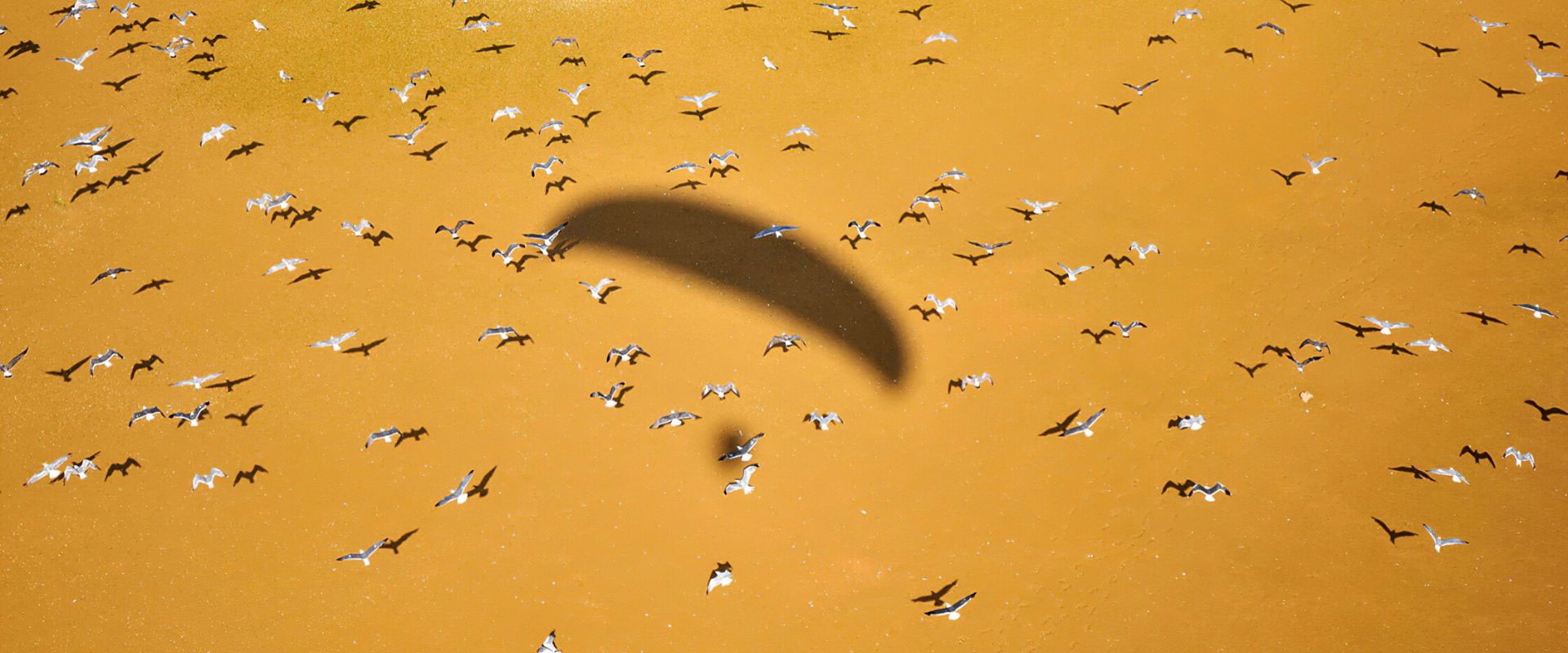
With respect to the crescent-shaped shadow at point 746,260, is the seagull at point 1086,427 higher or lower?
lower

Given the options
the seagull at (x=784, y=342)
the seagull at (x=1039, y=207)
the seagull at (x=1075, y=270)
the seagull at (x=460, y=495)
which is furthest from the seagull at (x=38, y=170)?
the seagull at (x=1075, y=270)

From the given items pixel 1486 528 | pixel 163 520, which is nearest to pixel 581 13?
pixel 163 520

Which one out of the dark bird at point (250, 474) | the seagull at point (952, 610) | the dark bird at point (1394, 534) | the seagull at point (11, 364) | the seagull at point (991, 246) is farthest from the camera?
the seagull at point (991, 246)

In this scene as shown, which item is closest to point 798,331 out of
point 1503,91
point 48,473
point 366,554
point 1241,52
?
point 366,554

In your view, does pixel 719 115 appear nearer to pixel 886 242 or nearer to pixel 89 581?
pixel 886 242

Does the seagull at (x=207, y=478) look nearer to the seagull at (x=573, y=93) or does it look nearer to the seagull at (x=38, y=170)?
the seagull at (x=38, y=170)

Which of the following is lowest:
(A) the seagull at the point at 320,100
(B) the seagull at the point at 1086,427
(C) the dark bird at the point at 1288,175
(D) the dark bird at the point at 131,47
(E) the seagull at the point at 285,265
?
Answer: (B) the seagull at the point at 1086,427
